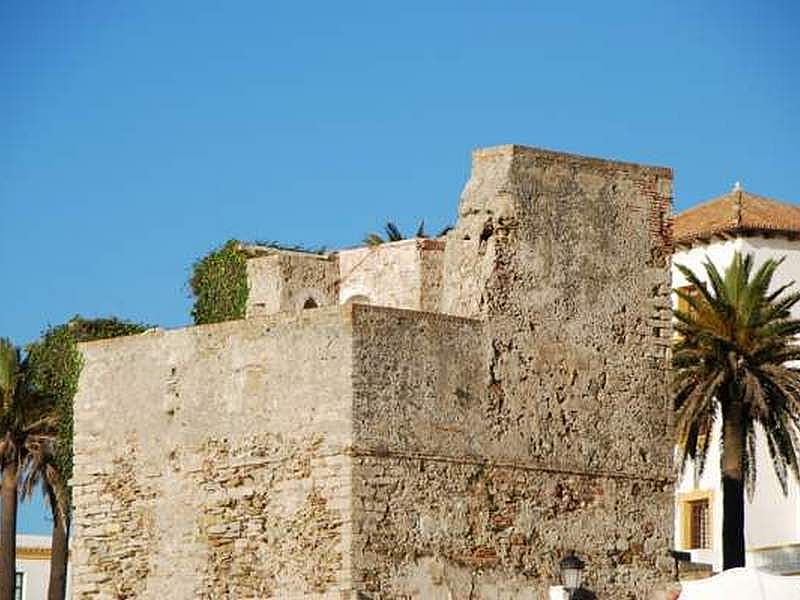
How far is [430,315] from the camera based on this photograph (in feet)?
92.6

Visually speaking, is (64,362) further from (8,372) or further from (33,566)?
(33,566)

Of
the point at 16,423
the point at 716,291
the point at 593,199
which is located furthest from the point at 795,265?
the point at 593,199

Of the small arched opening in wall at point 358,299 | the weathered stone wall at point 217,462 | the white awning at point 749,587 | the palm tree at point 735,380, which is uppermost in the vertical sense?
the palm tree at point 735,380

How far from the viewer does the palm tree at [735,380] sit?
45.8 m

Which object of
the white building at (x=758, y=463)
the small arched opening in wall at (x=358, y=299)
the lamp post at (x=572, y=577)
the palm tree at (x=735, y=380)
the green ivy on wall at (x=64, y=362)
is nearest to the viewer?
the lamp post at (x=572, y=577)

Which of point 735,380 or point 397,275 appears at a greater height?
point 735,380

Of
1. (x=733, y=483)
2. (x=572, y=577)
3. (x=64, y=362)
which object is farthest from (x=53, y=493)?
(x=572, y=577)

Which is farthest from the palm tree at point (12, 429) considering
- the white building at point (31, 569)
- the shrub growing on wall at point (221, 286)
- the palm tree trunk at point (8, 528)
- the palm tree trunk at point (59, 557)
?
the shrub growing on wall at point (221, 286)

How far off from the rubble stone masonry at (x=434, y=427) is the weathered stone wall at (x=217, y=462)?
23 mm

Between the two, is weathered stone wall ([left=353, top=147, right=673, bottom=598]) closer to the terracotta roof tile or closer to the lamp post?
the lamp post

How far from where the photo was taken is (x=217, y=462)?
28844mm

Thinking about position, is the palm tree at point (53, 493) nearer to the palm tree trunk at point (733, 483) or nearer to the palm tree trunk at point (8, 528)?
the palm tree trunk at point (8, 528)

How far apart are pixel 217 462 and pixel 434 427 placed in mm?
2478

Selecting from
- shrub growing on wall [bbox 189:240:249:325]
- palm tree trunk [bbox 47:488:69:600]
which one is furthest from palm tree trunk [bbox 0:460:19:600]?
shrub growing on wall [bbox 189:240:249:325]
